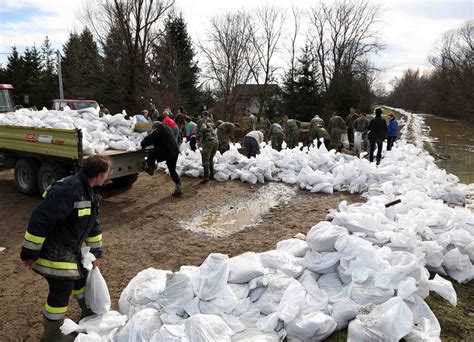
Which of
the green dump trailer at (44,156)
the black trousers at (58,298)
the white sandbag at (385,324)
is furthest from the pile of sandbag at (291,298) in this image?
the green dump trailer at (44,156)

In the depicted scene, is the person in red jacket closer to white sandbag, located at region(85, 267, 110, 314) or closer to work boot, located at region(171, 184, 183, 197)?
work boot, located at region(171, 184, 183, 197)

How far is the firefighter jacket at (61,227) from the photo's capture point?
8.07ft

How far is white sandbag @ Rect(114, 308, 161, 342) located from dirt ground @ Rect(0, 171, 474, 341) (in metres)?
0.67

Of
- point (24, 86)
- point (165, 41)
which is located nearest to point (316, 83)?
point (165, 41)

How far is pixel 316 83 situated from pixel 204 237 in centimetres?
2121

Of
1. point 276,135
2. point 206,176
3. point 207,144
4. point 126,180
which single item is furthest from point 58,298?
point 276,135

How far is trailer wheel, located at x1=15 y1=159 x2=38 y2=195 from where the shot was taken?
266 inches

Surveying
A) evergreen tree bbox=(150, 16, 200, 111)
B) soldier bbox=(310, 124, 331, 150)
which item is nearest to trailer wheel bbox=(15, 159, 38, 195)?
soldier bbox=(310, 124, 331, 150)

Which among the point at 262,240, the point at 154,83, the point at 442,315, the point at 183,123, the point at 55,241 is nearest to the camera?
the point at 55,241

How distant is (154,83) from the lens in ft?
77.7

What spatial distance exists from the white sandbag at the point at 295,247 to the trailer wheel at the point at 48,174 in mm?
4045

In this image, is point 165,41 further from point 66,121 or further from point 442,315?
point 442,315

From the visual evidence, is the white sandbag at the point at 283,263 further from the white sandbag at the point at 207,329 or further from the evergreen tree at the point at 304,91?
the evergreen tree at the point at 304,91

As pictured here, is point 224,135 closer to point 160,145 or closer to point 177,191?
point 177,191
